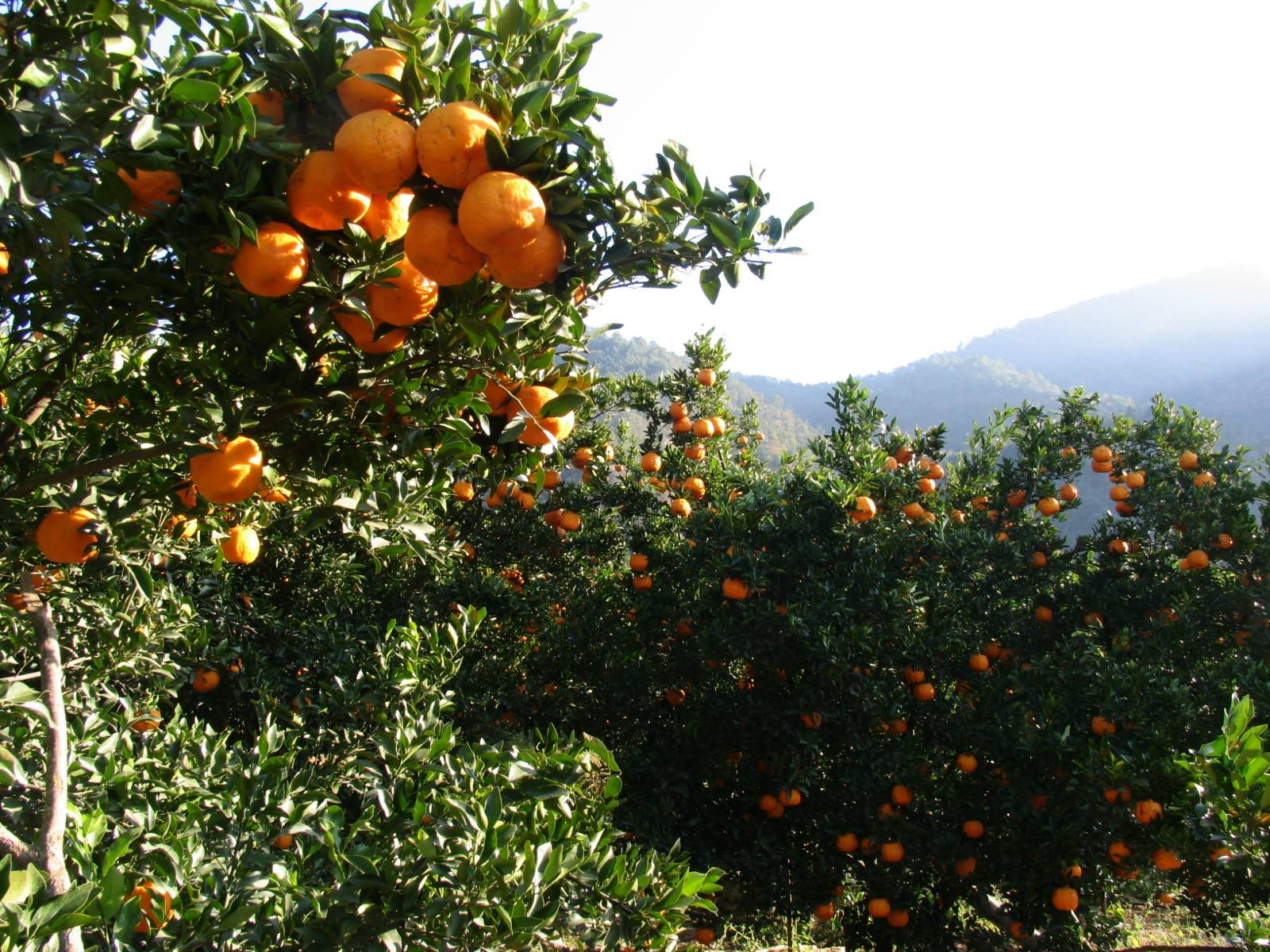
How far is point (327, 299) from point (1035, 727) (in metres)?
4.09

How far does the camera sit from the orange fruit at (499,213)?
0.97 m

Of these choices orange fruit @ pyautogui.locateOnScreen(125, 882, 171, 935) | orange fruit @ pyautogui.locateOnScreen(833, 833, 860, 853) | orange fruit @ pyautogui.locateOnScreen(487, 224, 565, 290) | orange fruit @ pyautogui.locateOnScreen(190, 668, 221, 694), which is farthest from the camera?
orange fruit @ pyautogui.locateOnScreen(190, 668, 221, 694)

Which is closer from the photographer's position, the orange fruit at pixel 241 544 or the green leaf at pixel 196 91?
the green leaf at pixel 196 91

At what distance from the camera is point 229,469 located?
133 cm

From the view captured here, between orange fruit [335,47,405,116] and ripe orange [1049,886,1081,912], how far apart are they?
4.27m

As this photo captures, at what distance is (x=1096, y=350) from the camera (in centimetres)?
8838

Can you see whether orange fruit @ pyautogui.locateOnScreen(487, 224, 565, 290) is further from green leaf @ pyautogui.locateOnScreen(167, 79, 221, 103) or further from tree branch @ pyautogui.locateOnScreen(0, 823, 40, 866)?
tree branch @ pyautogui.locateOnScreen(0, 823, 40, 866)

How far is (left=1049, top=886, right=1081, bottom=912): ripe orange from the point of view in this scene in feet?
11.6

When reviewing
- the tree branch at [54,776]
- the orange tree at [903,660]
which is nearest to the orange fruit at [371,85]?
the tree branch at [54,776]

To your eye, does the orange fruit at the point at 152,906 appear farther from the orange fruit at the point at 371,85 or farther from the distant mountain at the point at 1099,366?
the distant mountain at the point at 1099,366

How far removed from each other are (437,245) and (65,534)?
46.0 inches

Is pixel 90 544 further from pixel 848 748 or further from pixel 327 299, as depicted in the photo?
pixel 848 748

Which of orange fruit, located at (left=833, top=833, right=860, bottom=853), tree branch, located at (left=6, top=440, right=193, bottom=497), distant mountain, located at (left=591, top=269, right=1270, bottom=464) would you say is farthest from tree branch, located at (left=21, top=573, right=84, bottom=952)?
distant mountain, located at (left=591, top=269, right=1270, bottom=464)

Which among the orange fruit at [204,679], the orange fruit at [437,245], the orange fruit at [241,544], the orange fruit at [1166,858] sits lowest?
the orange fruit at [1166,858]
